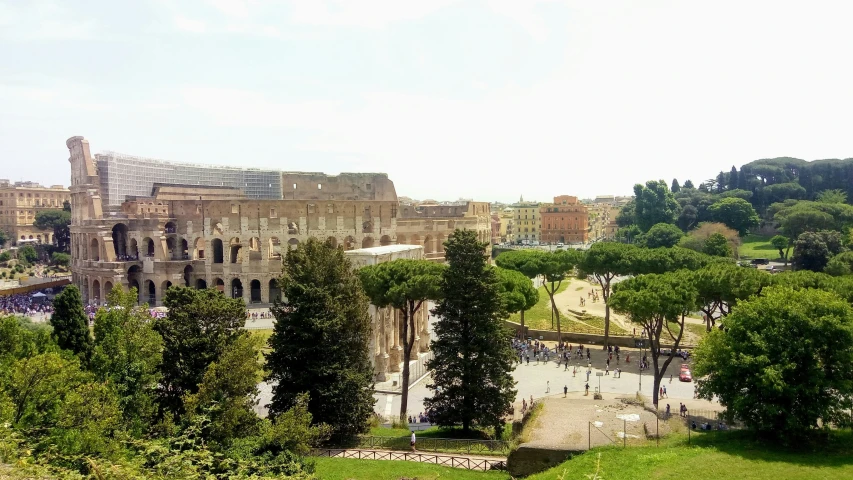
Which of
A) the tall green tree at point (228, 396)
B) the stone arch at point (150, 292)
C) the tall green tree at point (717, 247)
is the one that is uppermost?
the tall green tree at point (717, 247)

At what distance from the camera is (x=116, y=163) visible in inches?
2085

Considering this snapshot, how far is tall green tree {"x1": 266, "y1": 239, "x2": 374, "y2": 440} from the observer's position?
1692cm

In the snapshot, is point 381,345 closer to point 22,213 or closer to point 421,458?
point 421,458

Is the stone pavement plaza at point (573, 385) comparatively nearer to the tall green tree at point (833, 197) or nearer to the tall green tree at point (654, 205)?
the tall green tree at point (654, 205)

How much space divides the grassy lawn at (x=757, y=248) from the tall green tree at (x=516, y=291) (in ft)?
162

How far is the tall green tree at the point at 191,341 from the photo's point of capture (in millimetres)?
15625

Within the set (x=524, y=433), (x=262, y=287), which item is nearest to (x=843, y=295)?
(x=524, y=433)

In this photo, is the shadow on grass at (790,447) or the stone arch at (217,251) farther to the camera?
the stone arch at (217,251)

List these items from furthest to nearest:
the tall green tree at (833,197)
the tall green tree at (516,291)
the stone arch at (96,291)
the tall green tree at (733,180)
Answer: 1. the tall green tree at (733,180)
2. the tall green tree at (833,197)
3. the stone arch at (96,291)
4. the tall green tree at (516,291)

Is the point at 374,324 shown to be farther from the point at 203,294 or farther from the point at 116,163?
the point at 116,163

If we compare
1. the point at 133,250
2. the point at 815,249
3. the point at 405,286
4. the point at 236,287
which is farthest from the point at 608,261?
the point at 133,250

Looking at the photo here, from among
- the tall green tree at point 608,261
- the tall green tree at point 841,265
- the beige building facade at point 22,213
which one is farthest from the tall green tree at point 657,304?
the beige building facade at point 22,213

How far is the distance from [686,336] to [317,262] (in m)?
24.2

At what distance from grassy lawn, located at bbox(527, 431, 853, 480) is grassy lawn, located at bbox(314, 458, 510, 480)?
1676 millimetres
